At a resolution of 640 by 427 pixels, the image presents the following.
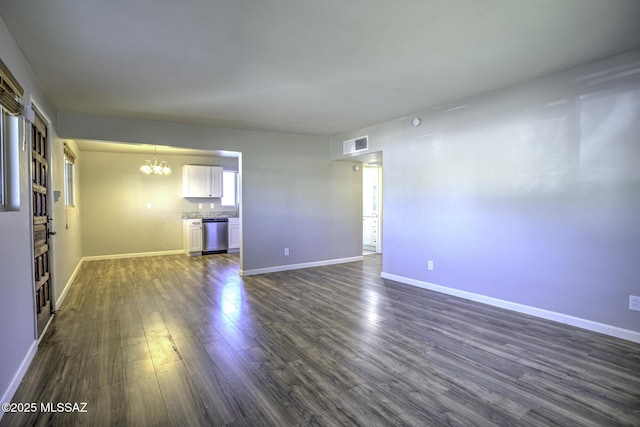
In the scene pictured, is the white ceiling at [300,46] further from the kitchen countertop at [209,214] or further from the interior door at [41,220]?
the kitchen countertop at [209,214]

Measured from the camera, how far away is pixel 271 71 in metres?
3.04

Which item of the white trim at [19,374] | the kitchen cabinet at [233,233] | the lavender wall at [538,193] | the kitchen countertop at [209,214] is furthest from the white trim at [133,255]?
the lavender wall at [538,193]

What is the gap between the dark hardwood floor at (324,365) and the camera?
6.17 feet

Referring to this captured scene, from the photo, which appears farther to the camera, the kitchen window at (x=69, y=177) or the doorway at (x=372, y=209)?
the doorway at (x=372, y=209)

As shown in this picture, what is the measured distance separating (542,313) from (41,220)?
17.0 ft

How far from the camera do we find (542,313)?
11.0 ft

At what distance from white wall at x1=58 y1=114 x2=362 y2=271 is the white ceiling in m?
1.11

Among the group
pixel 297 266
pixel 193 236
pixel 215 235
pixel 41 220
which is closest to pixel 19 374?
pixel 41 220

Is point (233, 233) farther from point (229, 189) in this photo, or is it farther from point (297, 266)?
point (297, 266)

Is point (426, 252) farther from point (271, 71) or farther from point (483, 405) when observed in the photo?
point (271, 71)

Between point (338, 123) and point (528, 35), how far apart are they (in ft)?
9.79

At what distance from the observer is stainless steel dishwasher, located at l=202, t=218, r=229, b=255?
7.82 metres

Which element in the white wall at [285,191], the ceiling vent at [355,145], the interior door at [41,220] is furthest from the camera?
the ceiling vent at [355,145]

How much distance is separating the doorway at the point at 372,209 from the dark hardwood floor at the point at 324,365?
12.7 ft
